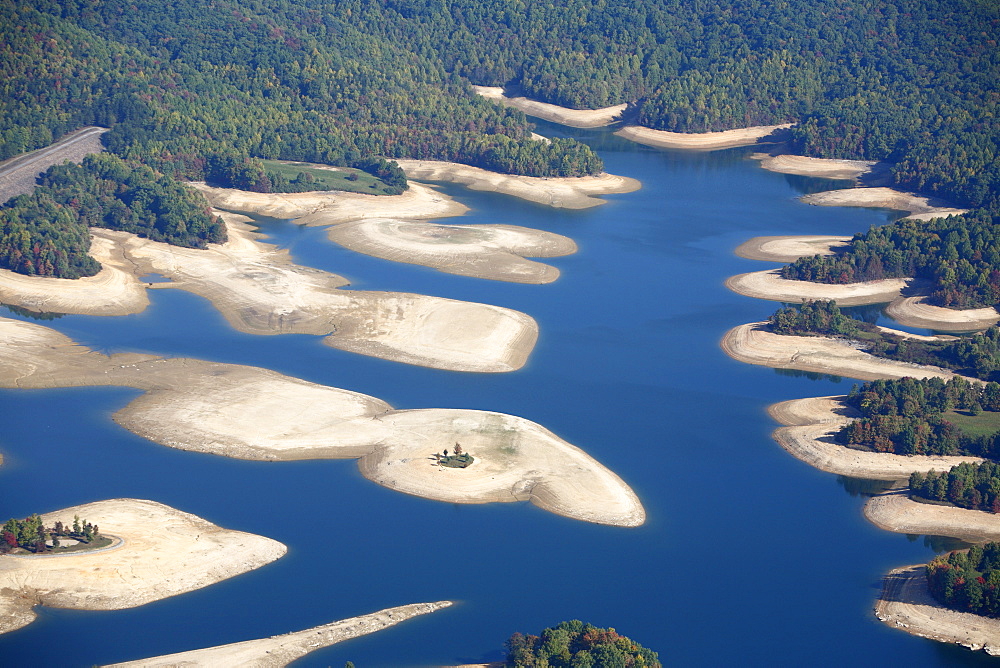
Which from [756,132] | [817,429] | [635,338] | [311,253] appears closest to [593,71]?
[756,132]

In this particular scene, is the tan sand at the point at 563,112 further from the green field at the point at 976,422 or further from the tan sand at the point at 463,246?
the green field at the point at 976,422

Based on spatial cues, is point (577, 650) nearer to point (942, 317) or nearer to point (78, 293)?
point (942, 317)

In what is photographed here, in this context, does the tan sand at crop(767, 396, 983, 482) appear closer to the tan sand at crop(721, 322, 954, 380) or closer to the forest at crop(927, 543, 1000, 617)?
the tan sand at crop(721, 322, 954, 380)

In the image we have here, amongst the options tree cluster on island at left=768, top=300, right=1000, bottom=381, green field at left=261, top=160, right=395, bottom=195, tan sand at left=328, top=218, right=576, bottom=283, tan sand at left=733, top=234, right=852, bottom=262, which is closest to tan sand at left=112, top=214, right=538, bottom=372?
tan sand at left=328, top=218, right=576, bottom=283

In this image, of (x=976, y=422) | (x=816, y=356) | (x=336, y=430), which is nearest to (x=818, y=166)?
(x=816, y=356)

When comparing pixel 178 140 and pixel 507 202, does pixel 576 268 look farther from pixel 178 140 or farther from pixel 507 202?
pixel 178 140

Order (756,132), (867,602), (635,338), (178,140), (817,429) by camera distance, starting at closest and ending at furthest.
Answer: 1. (867,602)
2. (817,429)
3. (635,338)
4. (178,140)
5. (756,132)
